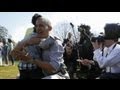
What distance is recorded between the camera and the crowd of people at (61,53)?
379 centimetres

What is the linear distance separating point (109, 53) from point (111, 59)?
103 millimetres

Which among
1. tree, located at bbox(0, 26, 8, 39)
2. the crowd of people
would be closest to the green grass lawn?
the crowd of people

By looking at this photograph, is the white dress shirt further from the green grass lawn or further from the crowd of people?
the green grass lawn

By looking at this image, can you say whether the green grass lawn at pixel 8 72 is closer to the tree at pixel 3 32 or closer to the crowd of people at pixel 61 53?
the crowd of people at pixel 61 53

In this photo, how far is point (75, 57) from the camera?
3992mm

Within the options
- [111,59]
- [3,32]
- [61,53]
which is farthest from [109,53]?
[3,32]

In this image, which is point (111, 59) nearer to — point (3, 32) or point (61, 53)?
point (61, 53)

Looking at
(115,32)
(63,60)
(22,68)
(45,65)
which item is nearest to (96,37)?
(115,32)

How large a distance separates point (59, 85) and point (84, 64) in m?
0.55

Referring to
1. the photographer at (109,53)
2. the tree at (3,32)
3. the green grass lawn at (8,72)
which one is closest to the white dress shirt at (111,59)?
the photographer at (109,53)

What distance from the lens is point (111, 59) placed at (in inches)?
147

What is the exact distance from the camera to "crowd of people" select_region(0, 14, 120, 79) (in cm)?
379

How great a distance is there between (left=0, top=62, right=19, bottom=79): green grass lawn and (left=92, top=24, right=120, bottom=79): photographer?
1.22 metres
